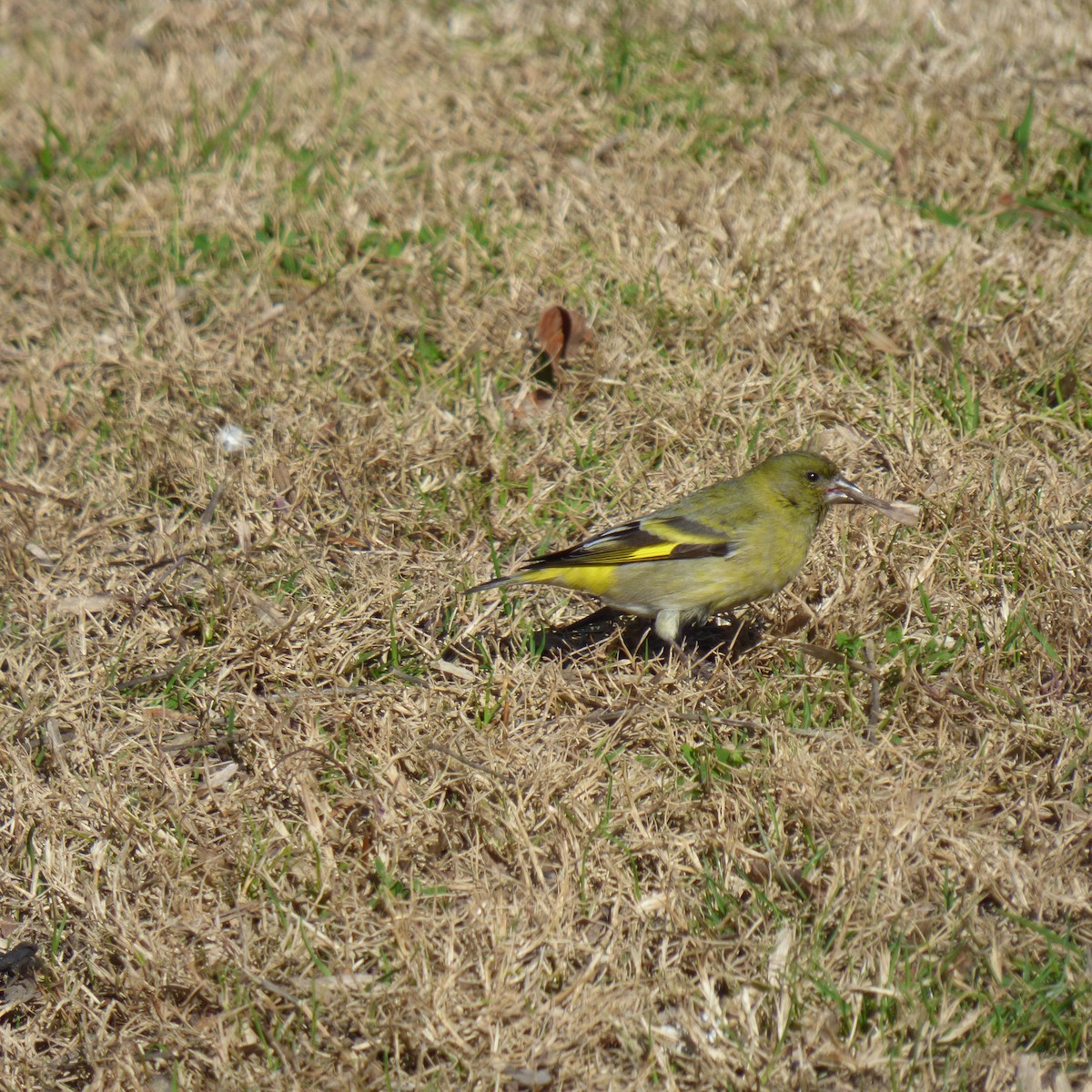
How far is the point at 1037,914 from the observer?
3.46m

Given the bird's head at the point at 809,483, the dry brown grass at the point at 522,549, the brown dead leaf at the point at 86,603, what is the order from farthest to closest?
1. the brown dead leaf at the point at 86,603
2. the bird's head at the point at 809,483
3. the dry brown grass at the point at 522,549

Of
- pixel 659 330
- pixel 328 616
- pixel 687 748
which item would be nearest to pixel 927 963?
pixel 687 748

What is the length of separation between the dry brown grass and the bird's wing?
0.35 metres

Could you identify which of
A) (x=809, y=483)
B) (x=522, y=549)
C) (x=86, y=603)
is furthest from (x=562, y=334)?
(x=86, y=603)

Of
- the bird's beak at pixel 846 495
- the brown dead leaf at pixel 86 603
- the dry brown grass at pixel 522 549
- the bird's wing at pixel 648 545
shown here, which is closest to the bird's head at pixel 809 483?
the bird's beak at pixel 846 495

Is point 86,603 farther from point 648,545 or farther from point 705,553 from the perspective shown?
point 705,553

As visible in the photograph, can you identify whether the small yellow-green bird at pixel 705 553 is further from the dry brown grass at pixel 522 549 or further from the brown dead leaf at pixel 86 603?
the brown dead leaf at pixel 86 603

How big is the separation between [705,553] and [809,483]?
0.51 meters

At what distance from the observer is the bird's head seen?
4.75 meters

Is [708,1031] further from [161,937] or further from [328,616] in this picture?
[328,616]

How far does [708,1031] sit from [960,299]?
147 inches

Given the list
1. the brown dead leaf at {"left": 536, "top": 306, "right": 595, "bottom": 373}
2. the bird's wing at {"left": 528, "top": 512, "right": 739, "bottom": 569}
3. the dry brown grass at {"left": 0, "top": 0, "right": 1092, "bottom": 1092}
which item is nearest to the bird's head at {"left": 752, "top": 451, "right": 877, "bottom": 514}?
the dry brown grass at {"left": 0, "top": 0, "right": 1092, "bottom": 1092}

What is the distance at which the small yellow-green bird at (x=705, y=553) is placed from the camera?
4543 mm

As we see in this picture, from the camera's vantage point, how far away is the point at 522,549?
16.7ft
